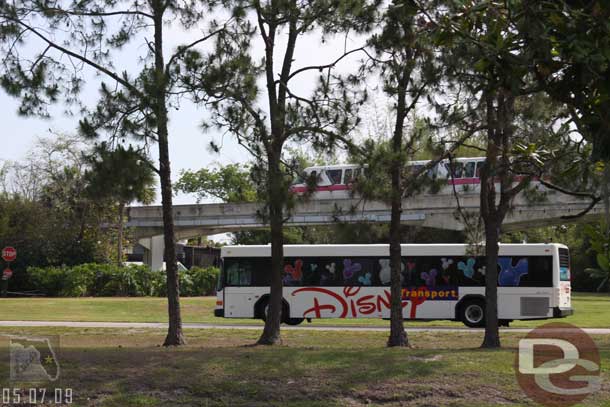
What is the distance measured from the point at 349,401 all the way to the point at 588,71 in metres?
5.61

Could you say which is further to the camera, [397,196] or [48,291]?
[48,291]

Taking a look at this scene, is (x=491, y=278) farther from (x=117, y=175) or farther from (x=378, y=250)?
(x=378, y=250)

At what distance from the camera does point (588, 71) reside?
554 cm

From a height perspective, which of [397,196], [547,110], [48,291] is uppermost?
[547,110]

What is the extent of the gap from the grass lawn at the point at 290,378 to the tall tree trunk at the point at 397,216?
322cm

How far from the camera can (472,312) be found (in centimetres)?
2577

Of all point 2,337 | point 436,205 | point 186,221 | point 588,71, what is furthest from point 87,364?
point 186,221

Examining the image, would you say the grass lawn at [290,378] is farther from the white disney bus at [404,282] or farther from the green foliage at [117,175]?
the white disney bus at [404,282]

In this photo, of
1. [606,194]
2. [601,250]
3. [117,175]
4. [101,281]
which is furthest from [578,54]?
[101,281]

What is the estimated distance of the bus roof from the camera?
85.5 feet

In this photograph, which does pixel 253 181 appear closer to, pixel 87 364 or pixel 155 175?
pixel 155 175

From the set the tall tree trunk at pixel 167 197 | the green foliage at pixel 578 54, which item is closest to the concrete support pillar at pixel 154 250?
the tall tree trunk at pixel 167 197

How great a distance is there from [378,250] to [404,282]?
4.24ft

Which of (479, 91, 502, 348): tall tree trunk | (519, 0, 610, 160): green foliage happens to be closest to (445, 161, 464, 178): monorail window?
(479, 91, 502, 348): tall tree trunk
